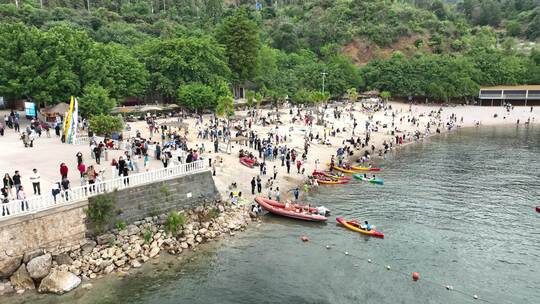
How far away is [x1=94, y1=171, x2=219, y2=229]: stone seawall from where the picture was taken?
24.6m

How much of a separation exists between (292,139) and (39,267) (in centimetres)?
3510

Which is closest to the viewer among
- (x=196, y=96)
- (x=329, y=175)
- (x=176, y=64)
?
(x=329, y=175)

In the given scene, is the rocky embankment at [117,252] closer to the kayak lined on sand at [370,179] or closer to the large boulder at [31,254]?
the large boulder at [31,254]

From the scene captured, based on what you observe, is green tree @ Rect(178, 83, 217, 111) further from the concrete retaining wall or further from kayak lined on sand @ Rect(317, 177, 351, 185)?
the concrete retaining wall

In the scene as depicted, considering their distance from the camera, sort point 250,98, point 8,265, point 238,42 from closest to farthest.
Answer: point 8,265 → point 250,98 → point 238,42

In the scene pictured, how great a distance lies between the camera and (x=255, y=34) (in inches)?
3078

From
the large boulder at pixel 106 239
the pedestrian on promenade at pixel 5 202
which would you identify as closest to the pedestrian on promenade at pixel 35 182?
the pedestrian on promenade at pixel 5 202

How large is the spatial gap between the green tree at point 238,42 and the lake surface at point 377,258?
1708 inches

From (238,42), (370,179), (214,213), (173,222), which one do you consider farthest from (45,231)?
(238,42)

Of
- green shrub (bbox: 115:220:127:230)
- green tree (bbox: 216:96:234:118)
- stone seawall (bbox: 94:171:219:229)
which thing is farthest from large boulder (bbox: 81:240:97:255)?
green tree (bbox: 216:96:234:118)

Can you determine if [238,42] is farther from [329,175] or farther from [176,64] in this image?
[329,175]

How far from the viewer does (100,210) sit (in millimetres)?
23250

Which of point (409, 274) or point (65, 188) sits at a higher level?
point (65, 188)

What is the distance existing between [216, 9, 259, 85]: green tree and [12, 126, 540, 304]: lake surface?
43.4 meters
